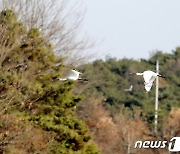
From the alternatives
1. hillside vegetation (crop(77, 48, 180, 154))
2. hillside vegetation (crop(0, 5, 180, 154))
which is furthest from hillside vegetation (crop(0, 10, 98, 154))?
hillside vegetation (crop(77, 48, 180, 154))

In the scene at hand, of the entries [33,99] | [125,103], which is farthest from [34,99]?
[125,103]

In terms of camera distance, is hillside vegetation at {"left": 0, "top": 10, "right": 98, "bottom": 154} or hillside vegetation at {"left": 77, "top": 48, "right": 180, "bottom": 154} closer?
hillside vegetation at {"left": 0, "top": 10, "right": 98, "bottom": 154}

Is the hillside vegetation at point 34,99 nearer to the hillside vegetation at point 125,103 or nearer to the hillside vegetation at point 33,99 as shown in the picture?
the hillside vegetation at point 33,99

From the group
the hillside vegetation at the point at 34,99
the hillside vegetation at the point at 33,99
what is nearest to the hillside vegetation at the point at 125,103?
the hillside vegetation at the point at 34,99

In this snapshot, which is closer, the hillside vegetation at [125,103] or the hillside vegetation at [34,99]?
the hillside vegetation at [34,99]

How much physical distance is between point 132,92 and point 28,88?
27.9m

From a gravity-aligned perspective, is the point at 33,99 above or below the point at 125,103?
below

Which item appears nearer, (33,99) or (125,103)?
(33,99)

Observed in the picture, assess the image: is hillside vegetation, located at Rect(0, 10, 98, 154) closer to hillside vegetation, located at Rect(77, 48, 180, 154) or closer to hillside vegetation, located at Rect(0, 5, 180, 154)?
hillside vegetation, located at Rect(0, 5, 180, 154)

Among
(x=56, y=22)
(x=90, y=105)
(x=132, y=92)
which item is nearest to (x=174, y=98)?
(x=132, y=92)

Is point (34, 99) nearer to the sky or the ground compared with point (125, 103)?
nearer to the ground

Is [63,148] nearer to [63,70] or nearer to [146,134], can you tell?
[63,70]

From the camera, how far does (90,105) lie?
3619 cm

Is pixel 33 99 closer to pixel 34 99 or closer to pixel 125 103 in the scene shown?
pixel 34 99
